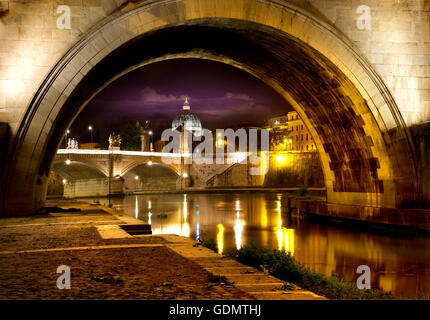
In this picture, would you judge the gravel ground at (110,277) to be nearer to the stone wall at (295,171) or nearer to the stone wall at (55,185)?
the stone wall at (55,185)

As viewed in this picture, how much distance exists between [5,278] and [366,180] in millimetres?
14645

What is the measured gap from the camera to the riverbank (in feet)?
14.6

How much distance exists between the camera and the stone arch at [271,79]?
12.4m

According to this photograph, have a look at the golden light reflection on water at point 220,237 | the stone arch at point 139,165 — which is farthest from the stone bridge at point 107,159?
the golden light reflection on water at point 220,237

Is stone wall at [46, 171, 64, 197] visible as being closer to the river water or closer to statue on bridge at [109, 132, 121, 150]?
statue on bridge at [109, 132, 121, 150]

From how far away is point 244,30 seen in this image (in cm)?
1500

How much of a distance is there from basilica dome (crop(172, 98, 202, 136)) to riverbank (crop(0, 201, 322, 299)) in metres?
121

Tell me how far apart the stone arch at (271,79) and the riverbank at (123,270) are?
14.9 ft

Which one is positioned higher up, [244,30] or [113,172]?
[244,30]

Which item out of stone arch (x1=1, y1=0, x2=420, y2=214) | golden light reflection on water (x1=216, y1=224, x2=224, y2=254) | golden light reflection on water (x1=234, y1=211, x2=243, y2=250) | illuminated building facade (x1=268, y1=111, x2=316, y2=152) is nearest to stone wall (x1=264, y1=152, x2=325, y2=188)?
illuminated building facade (x1=268, y1=111, x2=316, y2=152)
